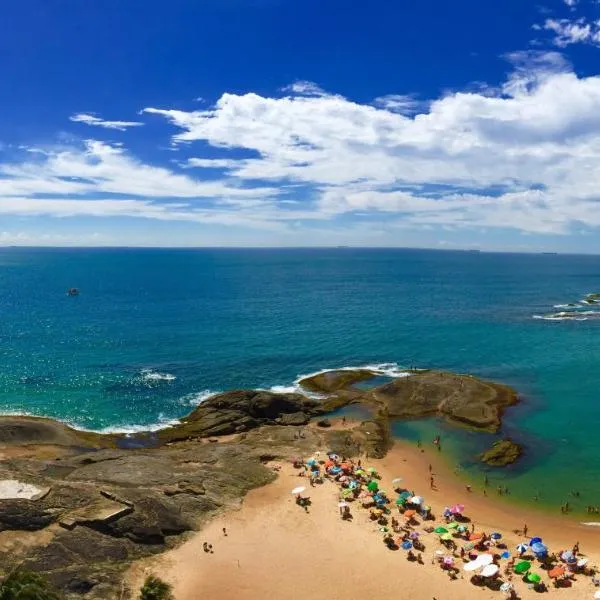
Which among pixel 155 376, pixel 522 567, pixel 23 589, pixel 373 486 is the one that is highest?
pixel 23 589

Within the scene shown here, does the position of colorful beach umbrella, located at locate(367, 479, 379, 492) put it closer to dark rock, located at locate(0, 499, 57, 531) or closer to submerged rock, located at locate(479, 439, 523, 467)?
submerged rock, located at locate(479, 439, 523, 467)

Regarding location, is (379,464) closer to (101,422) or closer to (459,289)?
(101,422)

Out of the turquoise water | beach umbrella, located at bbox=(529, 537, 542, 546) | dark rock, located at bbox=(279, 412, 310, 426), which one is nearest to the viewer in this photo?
beach umbrella, located at bbox=(529, 537, 542, 546)

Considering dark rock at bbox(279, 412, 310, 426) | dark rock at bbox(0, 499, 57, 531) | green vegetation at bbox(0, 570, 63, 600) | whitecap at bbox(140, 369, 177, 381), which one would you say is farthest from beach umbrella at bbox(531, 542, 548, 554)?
whitecap at bbox(140, 369, 177, 381)

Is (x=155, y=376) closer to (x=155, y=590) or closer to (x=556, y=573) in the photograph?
(x=155, y=590)

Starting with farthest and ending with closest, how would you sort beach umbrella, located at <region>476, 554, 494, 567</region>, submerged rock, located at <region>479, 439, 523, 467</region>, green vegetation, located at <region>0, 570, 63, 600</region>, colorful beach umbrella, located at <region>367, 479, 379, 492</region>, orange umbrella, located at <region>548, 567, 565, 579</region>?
submerged rock, located at <region>479, 439, 523, 467</region>, colorful beach umbrella, located at <region>367, 479, 379, 492</region>, beach umbrella, located at <region>476, 554, 494, 567</region>, orange umbrella, located at <region>548, 567, 565, 579</region>, green vegetation, located at <region>0, 570, 63, 600</region>

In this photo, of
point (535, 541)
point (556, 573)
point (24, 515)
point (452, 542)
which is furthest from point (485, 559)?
point (24, 515)

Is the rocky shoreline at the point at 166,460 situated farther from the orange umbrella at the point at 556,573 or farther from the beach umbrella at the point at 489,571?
the orange umbrella at the point at 556,573
